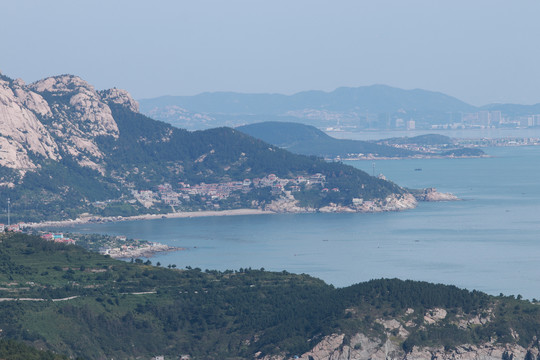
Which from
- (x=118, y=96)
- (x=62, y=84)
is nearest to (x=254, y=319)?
(x=62, y=84)

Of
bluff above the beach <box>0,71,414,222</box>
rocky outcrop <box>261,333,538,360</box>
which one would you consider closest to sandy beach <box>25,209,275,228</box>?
bluff above the beach <box>0,71,414,222</box>

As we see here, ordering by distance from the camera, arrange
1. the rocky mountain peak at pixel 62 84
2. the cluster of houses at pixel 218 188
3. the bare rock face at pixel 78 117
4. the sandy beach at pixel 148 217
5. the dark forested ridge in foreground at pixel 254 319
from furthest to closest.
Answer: the rocky mountain peak at pixel 62 84, the bare rock face at pixel 78 117, the cluster of houses at pixel 218 188, the sandy beach at pixel 148 217, the dark forested ridge in foreground at pixel 254 319

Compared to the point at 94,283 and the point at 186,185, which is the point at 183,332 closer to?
the point at 94,283

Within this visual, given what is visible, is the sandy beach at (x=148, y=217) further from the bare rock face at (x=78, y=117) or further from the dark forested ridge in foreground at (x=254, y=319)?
the dark forested ridge in foreground at (x=254, y=319)

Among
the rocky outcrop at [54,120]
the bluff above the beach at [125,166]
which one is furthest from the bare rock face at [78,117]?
the bluff above the beach at [125,166]

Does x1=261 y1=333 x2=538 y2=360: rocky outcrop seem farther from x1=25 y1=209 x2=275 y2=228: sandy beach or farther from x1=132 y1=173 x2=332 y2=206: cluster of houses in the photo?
x1=132 y1=173 x2=332 y2=206: cluster of houses

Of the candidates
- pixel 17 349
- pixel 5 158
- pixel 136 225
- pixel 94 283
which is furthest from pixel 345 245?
pixel 17 349
